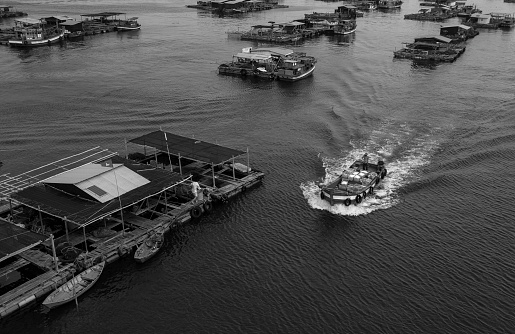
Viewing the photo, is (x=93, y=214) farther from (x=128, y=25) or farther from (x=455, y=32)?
(x=455, y=32)

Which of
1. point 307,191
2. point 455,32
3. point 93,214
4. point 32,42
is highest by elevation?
point 32,42

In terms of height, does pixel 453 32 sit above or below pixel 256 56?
above

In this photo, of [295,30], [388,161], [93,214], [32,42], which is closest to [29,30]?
[32,42]

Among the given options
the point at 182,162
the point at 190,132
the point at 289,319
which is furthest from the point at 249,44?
the point at 289,319

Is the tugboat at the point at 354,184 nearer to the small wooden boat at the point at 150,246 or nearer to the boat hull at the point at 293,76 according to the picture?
the small wooden boat at the point at 150,246

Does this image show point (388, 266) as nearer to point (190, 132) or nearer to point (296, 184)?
point (296, 184)

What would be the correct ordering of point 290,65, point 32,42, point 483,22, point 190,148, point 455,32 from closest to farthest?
point 190,148
point 290,65
point 32,42
point 455,32
point 483,22
